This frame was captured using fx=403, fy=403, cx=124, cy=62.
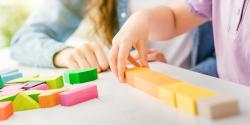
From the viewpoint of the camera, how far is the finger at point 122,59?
55 cm

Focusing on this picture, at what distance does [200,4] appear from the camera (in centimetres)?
73

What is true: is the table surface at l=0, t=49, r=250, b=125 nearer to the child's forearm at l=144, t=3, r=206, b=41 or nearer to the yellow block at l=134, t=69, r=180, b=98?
the yellow block at l=134, t=69, r=180, b=98

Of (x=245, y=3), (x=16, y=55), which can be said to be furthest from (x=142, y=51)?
(x=16, y=55)

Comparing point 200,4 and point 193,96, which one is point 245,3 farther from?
point 193,96

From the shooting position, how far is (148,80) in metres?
0.47

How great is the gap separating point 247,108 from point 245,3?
0.93 ft

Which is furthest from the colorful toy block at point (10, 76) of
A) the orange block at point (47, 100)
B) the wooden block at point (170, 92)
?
the wooden block at point (170, 92)

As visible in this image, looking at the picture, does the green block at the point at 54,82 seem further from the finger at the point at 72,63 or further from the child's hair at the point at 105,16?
the child's hair at the point at 105,16

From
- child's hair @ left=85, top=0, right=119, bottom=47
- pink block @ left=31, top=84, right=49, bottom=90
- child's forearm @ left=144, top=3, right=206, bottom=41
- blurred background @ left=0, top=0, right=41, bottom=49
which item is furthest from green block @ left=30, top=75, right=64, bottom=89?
blurred background @ left=0, top=0, right=41, bottom=49

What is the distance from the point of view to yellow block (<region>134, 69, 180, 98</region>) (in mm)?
437

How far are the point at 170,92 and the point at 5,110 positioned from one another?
17 cm

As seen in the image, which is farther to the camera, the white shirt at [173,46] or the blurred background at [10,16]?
the blurred background at [10,16]

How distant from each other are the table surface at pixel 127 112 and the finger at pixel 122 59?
0.10ft

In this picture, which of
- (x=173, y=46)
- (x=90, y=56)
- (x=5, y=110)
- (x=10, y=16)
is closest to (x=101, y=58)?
(x=90, y=56)
